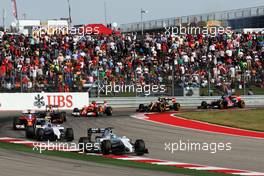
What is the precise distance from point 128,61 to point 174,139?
17.6m

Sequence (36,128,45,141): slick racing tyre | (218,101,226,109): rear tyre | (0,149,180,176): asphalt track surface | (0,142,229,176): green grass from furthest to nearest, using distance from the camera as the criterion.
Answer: (218,101,226,109): rear tyre < (36,128,45,141): slick racing tyre < (0,142,229,176): green grass < (0,149,180,176): asphalt track surface

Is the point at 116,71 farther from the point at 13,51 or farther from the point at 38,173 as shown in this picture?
the point at 38,173

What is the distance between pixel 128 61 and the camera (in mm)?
36656

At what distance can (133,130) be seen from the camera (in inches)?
882

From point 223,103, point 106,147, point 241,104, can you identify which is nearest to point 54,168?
point 106,147

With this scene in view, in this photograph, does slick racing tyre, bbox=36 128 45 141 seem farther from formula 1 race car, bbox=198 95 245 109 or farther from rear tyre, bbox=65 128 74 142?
formula 1 race car, bbox=198 95 245 109

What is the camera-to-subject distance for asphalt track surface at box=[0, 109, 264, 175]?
48.1 ft

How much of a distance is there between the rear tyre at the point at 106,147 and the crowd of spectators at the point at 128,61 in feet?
57.5

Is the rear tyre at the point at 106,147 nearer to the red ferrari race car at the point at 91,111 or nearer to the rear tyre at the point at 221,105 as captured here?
the red ferrari race car at the point at 91,111

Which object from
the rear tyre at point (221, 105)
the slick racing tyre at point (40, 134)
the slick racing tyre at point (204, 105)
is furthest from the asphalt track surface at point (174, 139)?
the rear tyre at point (221, 105)

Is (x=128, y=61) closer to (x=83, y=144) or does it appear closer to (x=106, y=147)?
(x=83, y=144)

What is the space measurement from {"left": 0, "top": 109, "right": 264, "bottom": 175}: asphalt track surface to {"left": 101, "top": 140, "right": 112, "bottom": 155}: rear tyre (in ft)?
3.11

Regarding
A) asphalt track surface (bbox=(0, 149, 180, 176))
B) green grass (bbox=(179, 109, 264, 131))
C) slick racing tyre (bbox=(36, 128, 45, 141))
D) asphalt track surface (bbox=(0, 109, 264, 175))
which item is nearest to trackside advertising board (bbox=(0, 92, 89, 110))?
asphalt track surface (bbox=(0, 109, 264, 175))

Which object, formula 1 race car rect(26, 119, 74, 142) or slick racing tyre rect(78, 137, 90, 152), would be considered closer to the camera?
slick racing tyre rect(78, 137, 90, 152)
